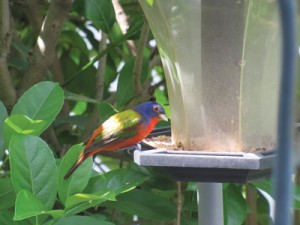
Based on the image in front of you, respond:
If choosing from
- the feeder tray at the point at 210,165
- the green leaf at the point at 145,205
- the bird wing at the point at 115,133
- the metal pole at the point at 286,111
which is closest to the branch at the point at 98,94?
the green leaf at the point at 145,205

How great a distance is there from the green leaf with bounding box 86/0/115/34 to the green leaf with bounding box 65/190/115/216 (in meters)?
0.55

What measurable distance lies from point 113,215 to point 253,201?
375mm

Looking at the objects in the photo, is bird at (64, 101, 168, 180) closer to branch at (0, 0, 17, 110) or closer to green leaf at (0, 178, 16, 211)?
green leaf at (0, 178, 16, 211)

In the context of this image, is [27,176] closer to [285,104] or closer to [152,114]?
[152,114]

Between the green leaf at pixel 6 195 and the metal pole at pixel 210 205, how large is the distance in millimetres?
307

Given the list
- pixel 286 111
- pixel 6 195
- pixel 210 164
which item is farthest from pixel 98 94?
pixel 286 111

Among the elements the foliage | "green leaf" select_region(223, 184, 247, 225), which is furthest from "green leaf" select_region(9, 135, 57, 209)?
"green leaf" select_region(223, 184, 247, 225)

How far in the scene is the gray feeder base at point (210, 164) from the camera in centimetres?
79

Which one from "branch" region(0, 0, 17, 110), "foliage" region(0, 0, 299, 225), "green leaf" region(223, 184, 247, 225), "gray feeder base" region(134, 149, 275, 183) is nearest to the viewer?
"gray feeder base" region(134, 149, 275, 183)

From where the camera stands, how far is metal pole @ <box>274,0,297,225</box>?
1.36 ft

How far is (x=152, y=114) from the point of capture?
3.71 feet

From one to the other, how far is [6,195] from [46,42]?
1.59 ft

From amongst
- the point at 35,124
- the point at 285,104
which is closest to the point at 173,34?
the point at 35,124

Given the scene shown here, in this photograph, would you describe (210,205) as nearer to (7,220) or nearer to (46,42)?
(7,220)
